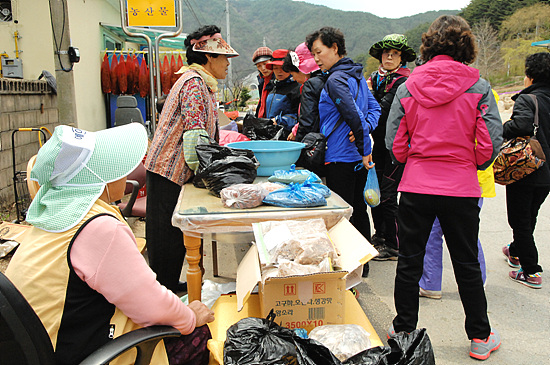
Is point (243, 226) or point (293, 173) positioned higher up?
point (293, 173)

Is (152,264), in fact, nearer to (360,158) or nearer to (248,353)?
(248,353)

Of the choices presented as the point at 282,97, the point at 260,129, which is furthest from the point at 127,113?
the point at 260,129

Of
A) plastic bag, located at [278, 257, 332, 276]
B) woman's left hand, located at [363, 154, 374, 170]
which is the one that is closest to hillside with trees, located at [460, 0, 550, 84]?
woman's left hand, located at [363, 154, 374, 170]

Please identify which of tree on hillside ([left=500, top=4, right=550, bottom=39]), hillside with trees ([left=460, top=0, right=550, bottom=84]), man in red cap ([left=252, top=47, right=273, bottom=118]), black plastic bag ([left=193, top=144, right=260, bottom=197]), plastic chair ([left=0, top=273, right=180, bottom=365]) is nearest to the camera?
plastic chair ([left=0, top=273, right=180, bottom=365])

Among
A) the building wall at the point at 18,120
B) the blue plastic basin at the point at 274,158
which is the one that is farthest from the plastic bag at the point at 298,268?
the building wall at the point at 18,120

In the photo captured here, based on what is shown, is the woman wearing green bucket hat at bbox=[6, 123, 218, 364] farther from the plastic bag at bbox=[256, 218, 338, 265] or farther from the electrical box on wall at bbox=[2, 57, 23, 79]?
the electrical box on wall at bbox=[2, 57, 23, 79]

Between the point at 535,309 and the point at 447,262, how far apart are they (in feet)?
3.41

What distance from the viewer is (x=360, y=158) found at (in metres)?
3.56

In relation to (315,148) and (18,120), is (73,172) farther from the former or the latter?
(18,120)

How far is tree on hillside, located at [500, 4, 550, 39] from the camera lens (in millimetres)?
43812

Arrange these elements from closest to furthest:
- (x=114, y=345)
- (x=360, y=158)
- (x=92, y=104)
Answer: (x=114, y=345) → (x=360, y=158) → (x=92, y=104)

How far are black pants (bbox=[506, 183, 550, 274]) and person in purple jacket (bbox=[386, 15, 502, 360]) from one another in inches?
53.0

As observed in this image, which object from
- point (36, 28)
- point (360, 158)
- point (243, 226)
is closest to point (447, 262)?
point (360, 158)

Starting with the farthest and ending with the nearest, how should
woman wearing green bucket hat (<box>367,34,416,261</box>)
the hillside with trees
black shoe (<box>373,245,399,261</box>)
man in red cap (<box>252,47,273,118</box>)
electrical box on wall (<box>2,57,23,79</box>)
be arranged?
the hillside with trees < electrical box on wall (<box>2,57,23,79</box>) < man in red cap (<box>252,47,273,118</box>) < black shoe (<box>373,245,399,261</box>) < woman wearing green bucket hat (<box>367,34,416,261</box>)
